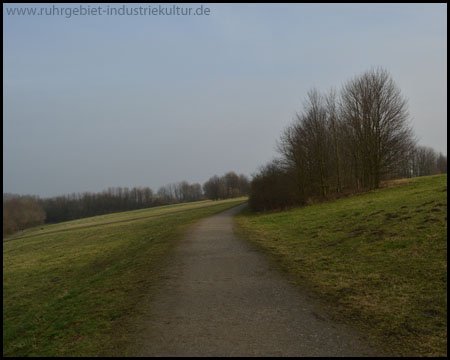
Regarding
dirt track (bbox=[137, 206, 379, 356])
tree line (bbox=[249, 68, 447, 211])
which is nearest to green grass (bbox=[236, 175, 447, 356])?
dirt track (bbox=[137, 206, 379, 356])

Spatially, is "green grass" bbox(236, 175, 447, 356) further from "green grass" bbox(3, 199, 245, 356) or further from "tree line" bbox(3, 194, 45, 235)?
"tree line" bbox(3, 194, 45, 235)

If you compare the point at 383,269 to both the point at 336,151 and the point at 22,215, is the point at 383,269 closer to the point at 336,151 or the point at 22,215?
the point at 336,151

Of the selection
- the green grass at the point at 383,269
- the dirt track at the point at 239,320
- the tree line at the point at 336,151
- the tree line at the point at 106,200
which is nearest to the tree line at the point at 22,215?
the tree line at the point at 106,200

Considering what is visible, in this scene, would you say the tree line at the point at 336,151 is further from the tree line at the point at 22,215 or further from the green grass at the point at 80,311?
the tree line at the point at 22,215

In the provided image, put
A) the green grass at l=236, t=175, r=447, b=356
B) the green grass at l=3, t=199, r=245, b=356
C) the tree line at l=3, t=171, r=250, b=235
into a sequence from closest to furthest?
1. the green grass at l=236, t=175, r=447, b=356
2. the green grass at l=3, t=199, r=245, b=356
3. the tree line at l=3, t=171, r=250, b=235

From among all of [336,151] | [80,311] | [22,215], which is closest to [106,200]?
[22,215]

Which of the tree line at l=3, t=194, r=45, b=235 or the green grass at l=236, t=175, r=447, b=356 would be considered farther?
the tree line at l=3, t=194, r=45, b=235

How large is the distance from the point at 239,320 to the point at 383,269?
4.42 metres

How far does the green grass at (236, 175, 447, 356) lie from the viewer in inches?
184

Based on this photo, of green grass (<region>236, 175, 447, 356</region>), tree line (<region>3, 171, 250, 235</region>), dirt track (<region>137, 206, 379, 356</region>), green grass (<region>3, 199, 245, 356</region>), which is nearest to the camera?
Result: dirt track (<region>137, 206, 379, 356</region>)

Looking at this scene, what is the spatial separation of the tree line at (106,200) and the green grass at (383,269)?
77107mm

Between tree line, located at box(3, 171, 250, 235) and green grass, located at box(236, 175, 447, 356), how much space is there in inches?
3036

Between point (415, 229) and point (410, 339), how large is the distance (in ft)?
23.8

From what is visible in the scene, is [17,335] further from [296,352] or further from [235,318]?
[296,352]
